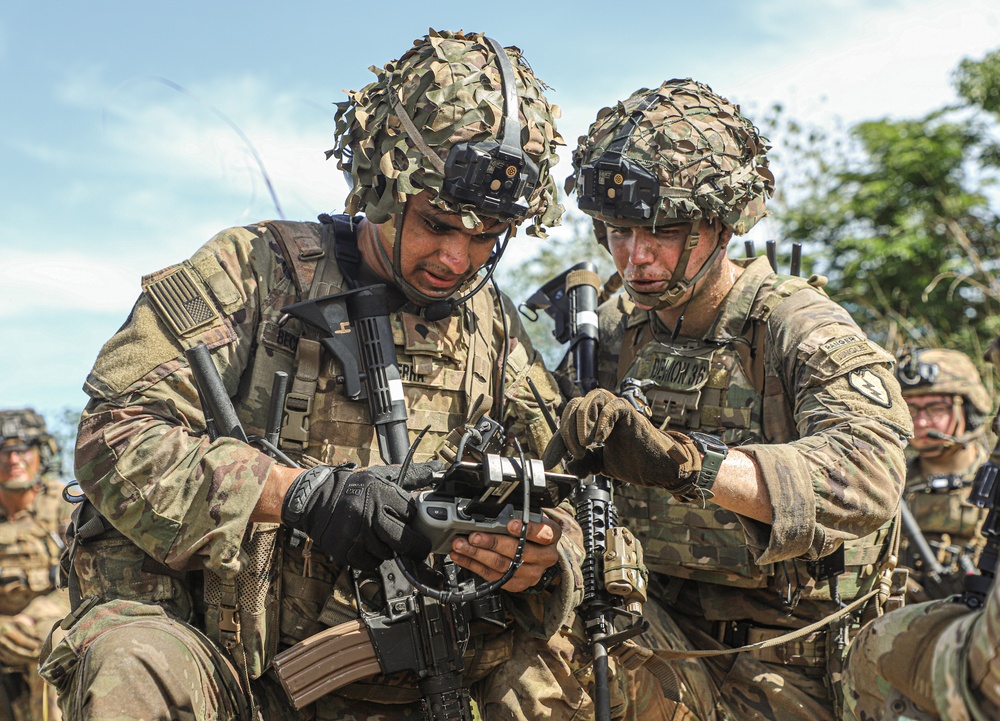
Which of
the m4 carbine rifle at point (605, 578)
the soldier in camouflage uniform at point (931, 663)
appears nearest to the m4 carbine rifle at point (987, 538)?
the soldier in camouflage uniform at point (931, 663)

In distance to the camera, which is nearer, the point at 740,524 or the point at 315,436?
the point at 315,436

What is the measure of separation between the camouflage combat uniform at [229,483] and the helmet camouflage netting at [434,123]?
395 mm

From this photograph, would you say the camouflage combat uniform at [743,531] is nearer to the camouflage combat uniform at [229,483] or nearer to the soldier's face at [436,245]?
the camouflage combat uniform at [229,483]

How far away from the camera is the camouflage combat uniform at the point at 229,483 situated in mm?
3805

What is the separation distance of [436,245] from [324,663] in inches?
67.2

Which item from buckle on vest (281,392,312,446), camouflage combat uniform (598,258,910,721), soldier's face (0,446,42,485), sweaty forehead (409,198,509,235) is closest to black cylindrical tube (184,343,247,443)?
buckle on vest (281,392,312,446)

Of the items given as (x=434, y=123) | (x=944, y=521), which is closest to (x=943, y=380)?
(x=944, y=521)

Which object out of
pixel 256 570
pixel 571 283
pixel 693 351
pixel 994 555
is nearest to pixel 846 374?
pixel 693 351

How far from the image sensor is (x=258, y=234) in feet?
14.5

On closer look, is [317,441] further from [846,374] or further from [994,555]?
[994,555]

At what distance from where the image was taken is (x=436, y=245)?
4387mm

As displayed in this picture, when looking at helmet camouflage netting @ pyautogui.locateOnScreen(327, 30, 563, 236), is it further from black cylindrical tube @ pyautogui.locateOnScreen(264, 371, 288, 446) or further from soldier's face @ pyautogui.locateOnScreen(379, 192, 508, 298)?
black cylindrical tube @ pyautogui.locateOnScreen(264, 371, 288, 446)

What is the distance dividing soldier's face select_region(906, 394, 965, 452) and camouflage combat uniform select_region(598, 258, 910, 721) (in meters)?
5.06

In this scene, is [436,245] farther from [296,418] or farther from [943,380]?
[943,380]
